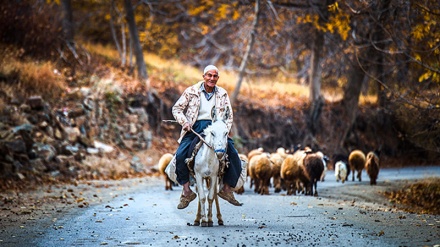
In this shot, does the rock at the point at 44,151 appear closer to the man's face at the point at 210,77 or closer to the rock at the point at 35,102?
the rock at the point at 35,102

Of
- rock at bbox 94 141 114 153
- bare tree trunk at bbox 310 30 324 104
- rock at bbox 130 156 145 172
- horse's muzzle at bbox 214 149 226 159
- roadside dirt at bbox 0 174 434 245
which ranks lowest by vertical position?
roadside dirt at bbox 0 174 434 245

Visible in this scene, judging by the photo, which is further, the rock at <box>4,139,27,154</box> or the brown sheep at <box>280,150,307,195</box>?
the rock at <box>4,139,27,154</box>

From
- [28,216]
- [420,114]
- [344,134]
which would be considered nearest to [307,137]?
[344,134]

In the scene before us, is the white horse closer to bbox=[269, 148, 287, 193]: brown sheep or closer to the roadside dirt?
the roadside dirt

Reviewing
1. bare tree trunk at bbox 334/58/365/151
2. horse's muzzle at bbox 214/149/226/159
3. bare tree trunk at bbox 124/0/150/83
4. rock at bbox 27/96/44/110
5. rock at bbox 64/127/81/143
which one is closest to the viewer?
horse's muzzle at bbox 214/149/226/159

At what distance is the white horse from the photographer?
36.8 feet

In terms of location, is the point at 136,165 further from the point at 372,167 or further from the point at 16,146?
the point at 372,167

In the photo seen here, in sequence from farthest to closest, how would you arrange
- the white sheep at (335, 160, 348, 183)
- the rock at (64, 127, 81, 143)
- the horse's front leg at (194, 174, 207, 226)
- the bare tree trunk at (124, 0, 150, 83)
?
the bare tree trunk at (124, 0, 150, 83) < the rock at (64, 127, 81, 143) < the white sheep at (335, 160, 348, 183) < the horse's front leg at (194, 174, 207, 226)

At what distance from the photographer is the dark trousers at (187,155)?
39.2 feet

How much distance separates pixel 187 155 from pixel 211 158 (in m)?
0.52

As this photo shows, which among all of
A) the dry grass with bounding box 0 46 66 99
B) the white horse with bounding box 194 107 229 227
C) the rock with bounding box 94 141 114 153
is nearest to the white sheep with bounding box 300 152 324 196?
the white horse with bounding box 194 107 229 227

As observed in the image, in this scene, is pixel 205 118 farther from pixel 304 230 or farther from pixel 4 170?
pixel 4 170

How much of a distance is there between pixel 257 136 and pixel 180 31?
16.9 meters

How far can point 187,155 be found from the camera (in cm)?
1194
